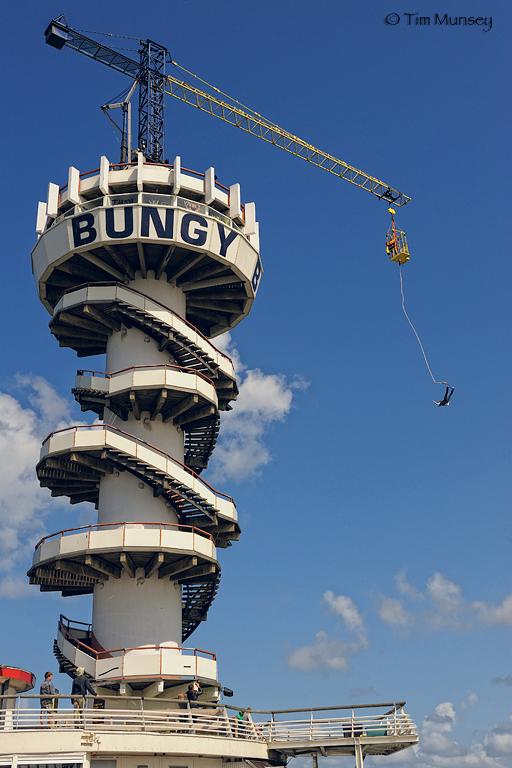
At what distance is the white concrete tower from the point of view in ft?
160

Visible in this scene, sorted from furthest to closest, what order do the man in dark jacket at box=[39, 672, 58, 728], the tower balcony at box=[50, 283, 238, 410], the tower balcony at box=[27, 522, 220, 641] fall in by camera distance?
1. the tower balcony at box=[50, 283, 238, 410]
2. the tower balcony at box=[27, 522, 220, 641]
3. the man in dark jacket at box=[39, 672, 58, 728]

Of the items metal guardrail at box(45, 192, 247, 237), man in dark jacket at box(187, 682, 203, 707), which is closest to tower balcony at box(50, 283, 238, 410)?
metal guardrail at box(45, 192, 247, 237)

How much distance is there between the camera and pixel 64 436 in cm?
5109

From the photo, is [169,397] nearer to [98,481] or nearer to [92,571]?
[98,481]

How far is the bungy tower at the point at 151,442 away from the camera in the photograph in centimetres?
4275

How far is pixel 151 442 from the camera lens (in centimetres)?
5412

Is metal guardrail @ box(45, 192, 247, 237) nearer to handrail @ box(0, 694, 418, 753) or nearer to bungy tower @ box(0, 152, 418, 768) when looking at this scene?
bungy tower @ box(0, 152, 418, 768)

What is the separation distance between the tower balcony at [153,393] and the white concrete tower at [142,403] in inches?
3.5

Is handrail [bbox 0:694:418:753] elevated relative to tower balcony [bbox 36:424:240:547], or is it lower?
lower

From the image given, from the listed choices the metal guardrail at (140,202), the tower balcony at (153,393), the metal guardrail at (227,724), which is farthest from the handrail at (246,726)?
the metal guardrail at (140,202)

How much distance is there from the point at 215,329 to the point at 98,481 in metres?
15.6

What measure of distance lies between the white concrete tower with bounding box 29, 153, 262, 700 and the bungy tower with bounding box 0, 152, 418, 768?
0.35 feet

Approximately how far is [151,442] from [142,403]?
7.77ft

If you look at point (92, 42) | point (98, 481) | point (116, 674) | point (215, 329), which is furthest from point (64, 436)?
point (92, 42)
